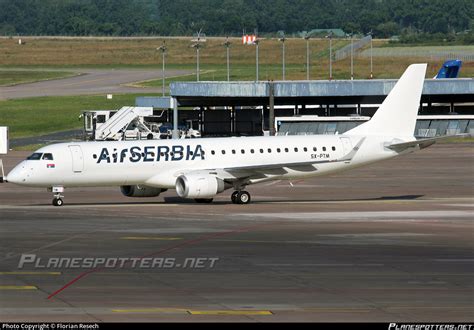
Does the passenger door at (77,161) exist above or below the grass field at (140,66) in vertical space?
above

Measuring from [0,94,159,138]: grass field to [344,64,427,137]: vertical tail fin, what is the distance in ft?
225

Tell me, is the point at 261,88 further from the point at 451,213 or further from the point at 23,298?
the point at 23,298

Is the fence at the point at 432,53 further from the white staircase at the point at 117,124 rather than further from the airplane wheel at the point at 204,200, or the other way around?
the airplane wheel at the point at 204,200

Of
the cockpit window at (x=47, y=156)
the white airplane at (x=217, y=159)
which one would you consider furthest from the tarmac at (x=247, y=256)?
the cockpit window at (x=47, y=156)

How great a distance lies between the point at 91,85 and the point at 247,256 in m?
132

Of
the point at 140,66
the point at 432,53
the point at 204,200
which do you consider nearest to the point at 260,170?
the point at 204,200

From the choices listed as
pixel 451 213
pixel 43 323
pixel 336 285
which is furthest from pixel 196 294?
pixel 451 213

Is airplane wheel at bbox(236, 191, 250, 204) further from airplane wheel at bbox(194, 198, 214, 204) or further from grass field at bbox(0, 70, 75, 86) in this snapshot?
grass field at bbox(0, 70, 75, 86)

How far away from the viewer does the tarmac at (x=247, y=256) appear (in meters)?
25.8

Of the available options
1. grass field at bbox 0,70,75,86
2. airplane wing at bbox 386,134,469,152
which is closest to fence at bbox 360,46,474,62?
grass field at bbox 0,70,75,86

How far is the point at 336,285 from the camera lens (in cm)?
2914

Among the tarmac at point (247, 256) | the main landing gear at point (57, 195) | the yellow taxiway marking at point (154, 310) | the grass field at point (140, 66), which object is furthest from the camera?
the grass field at point (140, 66)

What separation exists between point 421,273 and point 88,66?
169477mm

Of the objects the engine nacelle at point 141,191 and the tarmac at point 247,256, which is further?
the engine nacelle at point 141,191
